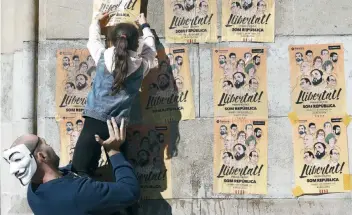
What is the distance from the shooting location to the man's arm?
301 centimetres

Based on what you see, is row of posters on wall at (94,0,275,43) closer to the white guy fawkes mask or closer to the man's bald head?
the man's bald head

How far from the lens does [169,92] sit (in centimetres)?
415

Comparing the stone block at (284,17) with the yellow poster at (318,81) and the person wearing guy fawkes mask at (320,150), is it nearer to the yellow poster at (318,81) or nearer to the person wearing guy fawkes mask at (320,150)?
the yellow poster at (318,81)

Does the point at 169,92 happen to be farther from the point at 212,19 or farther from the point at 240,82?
the point at 212,19

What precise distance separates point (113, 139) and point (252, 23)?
57.5 inches

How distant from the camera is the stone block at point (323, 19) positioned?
414 cm

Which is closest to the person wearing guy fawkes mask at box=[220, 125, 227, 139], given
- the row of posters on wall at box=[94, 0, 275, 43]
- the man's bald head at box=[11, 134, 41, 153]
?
the row of posters on wall at box=[94, 0, 275, 43]

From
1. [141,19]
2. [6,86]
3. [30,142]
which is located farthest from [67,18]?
[30,142]

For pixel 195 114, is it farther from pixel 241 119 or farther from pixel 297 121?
pixel 297 121

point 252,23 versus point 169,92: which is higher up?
point 252,23

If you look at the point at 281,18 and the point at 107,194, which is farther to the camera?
the point at 281,18

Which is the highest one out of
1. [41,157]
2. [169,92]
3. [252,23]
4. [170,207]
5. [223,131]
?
[252,23]

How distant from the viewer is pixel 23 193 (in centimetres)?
413

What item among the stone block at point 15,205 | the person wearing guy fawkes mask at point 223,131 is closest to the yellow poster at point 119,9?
the person wearing guy fawkes mask at point 223,131
